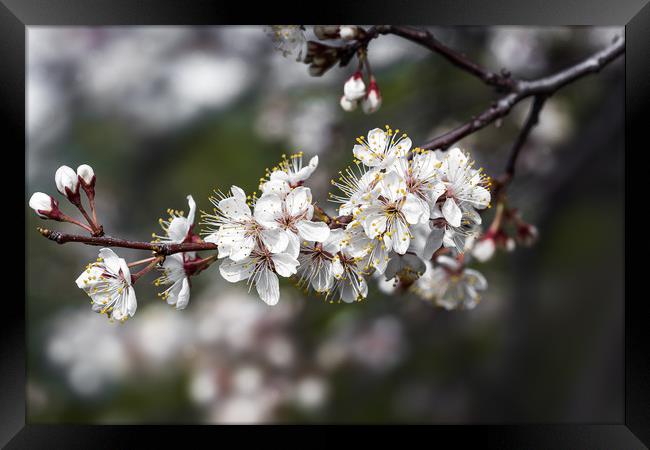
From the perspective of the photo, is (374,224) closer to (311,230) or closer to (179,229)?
(311,230)

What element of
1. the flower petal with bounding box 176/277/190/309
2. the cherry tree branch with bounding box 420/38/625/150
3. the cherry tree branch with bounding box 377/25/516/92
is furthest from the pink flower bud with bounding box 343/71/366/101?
the flower petal with bounding box 176/277/190/309

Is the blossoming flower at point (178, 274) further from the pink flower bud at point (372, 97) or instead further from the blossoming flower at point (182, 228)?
the pink flower bud at point (372, 97)

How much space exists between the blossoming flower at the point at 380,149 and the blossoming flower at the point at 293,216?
0.13m

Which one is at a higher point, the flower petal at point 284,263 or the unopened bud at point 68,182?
the unopened bud at point 68,182

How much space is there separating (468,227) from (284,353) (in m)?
2.37

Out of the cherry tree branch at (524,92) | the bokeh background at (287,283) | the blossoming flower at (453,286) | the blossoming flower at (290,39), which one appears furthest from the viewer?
the bokeh background at (287,283)

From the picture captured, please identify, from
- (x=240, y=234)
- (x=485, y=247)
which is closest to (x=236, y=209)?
(x=240, y=234)

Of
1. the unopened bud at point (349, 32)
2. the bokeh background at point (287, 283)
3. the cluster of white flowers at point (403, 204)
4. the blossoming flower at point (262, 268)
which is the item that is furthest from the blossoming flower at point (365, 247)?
the bokeh background at point (287, 283)

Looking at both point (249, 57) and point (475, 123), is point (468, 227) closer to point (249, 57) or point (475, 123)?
point (475, 123)

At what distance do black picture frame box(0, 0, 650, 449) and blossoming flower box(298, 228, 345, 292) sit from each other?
0.66 m

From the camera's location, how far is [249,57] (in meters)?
4.59

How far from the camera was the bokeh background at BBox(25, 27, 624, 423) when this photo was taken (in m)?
3.33

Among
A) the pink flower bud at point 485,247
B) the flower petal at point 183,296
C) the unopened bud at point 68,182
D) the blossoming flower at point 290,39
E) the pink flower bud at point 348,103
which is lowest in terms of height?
the flower petal at point 183,296

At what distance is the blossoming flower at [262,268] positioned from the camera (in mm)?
1183
